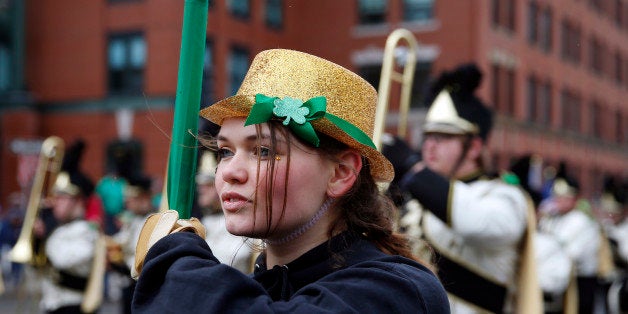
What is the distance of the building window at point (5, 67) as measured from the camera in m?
25.7

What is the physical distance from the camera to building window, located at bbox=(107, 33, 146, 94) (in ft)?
81.5

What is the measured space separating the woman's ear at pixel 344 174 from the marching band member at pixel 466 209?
6.90ft

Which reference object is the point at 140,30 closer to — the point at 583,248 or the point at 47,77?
the point at 47,77

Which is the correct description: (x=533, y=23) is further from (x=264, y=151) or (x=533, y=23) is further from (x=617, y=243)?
(x=264, y=151)

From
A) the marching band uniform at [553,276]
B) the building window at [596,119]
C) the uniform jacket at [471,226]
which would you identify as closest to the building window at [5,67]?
the marching band uniform at [553,276]

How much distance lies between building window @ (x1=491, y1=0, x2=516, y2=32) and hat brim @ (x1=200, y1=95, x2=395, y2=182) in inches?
1029

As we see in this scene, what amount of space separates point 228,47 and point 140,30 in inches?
100

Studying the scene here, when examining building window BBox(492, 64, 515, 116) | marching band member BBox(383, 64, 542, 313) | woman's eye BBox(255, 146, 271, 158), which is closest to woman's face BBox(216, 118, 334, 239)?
woman's eye BBox(255, 146, 271, 158)

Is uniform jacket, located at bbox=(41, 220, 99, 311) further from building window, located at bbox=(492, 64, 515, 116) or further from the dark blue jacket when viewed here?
building window, located at bbox=(492, 64, 515, 116)

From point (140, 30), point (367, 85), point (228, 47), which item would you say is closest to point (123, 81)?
point (140, 30)

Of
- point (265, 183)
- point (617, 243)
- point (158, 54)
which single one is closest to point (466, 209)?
point (265, 183)

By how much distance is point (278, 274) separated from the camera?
Result: 2213mm

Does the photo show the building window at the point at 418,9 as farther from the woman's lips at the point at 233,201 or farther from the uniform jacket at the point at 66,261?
the woman's lips at the point at 233,201

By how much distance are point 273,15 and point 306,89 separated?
24.8m
